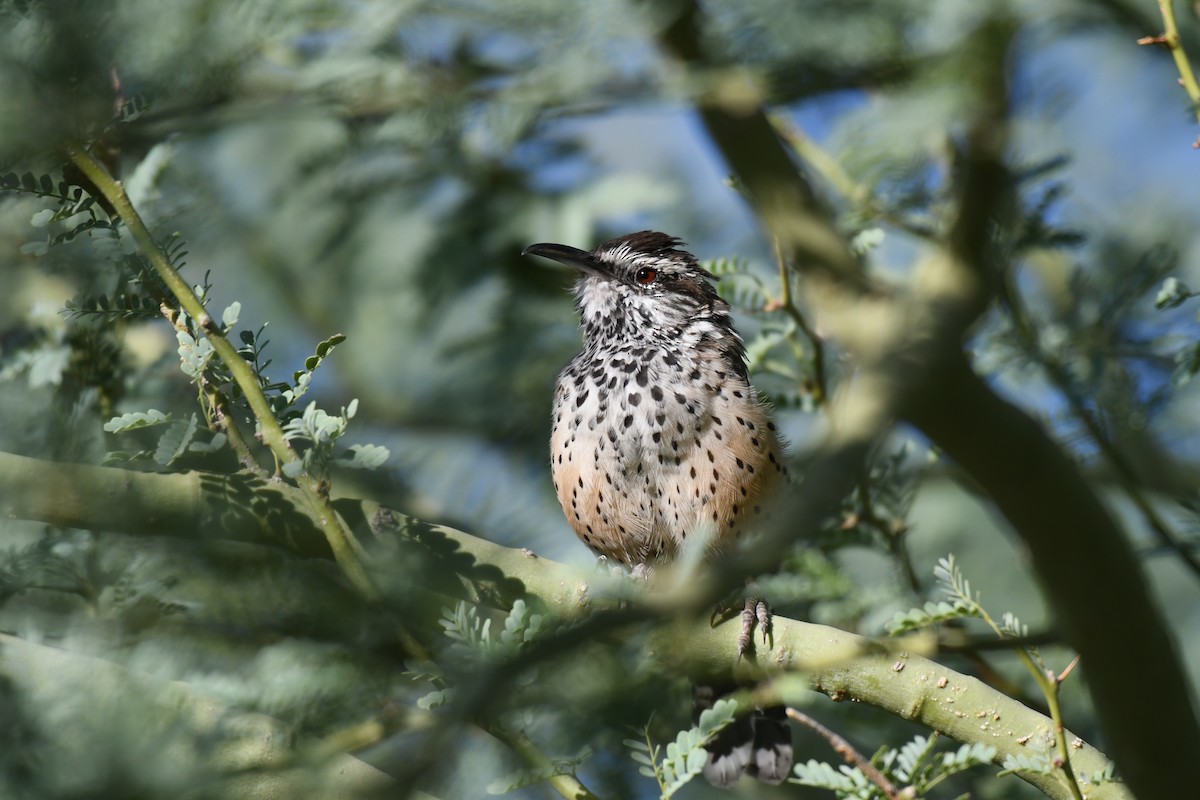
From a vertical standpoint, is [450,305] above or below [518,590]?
above

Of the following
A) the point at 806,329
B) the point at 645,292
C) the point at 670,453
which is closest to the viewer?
the point at 806,329

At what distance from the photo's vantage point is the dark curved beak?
3.40 metres

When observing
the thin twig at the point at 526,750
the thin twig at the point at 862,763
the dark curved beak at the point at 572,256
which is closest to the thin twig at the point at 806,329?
the dark curved beak at the point at 572,256

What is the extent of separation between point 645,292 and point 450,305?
691mm

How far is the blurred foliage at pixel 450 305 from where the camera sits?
1.48m

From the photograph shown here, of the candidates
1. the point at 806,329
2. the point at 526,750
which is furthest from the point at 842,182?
the point at 526,750

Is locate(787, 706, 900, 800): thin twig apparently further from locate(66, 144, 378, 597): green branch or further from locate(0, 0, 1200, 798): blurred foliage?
locate(66, 144, 378, 597): green branch

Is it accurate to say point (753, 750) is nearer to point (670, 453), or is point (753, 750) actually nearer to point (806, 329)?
point (670, 453)

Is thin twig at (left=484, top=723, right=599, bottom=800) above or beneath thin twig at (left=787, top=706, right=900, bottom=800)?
beneath

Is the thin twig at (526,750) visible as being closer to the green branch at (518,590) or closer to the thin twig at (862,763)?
the green branch at (518,590)

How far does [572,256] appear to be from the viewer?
3486 millimetres

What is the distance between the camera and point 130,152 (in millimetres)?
2543

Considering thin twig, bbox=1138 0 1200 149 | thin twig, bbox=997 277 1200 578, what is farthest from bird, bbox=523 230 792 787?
thin twig, bbox=1138 0 1200 149

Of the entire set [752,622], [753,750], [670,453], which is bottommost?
[752,622]
